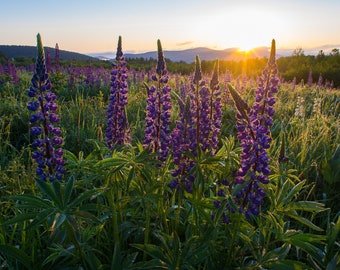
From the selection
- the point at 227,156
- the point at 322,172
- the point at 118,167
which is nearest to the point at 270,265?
the point at 227,156

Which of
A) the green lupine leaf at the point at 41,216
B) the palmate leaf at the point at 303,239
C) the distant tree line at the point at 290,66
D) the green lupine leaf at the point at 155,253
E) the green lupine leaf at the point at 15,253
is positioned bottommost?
the green lupine leaf at the point at 15,253

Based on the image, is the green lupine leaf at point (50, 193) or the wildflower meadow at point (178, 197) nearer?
the green lupine leaf at point (50, 193)

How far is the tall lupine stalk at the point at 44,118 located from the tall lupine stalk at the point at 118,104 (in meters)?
0.81

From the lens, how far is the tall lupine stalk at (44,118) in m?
2.03

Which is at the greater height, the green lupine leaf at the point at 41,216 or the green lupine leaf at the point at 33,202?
→ the green lupine leaf at the point at 33,202

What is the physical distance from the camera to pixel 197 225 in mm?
1987

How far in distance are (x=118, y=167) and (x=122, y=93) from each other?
1.40 meters

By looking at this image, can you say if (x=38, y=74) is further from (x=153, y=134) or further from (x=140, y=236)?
(x=140, y=236)

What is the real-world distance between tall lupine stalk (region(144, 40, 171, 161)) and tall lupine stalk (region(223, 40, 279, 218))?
0.63 metres

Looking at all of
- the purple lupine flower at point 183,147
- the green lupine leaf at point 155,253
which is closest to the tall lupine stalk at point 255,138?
the purple lupine flower at point 183,147

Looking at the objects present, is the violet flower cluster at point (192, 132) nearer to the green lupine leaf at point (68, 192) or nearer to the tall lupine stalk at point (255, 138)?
the tall lupine stalk at point (255, 138)

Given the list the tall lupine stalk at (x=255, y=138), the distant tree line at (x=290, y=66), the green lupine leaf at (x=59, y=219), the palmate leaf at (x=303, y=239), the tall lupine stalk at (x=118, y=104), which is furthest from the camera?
the distant tree line at (x=290, y=66)

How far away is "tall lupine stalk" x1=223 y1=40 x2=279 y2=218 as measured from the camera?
5.47 feet

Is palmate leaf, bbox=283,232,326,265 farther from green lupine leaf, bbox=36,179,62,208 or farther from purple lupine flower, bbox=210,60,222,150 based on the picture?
green lupine leaf, bbox=36,179,62,208
